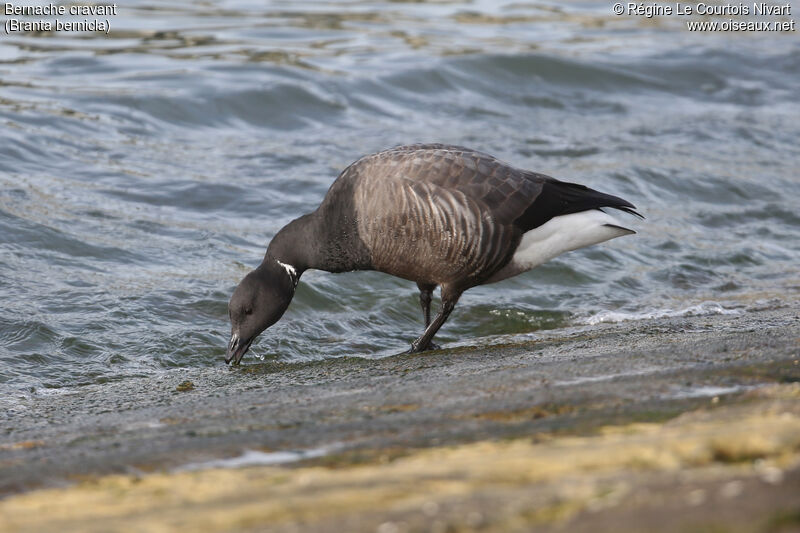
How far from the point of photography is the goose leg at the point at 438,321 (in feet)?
25.4

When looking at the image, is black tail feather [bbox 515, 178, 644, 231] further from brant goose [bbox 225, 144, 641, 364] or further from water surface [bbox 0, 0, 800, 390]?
water surface [bbox 0, 0, 800, 390]

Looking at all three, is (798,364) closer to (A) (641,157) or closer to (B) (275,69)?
(A) (641,157)

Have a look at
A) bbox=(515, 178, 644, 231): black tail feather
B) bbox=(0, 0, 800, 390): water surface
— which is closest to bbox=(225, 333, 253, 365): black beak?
bbox=(0, 0, 800, 390): water surface

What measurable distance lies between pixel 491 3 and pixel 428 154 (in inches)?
676

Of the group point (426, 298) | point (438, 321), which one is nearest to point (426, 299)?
point (426, 298)

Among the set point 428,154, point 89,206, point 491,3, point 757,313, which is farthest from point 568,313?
point 491,3

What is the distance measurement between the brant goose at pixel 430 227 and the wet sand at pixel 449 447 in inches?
38.4

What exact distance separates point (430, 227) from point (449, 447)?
12.0ft

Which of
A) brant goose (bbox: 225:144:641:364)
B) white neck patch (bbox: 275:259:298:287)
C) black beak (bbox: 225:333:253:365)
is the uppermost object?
brant goose (bbox: 225:144:641:364)

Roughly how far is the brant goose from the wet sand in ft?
3.20

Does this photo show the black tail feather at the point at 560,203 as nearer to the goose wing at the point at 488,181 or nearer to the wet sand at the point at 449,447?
the goose wing at the point at 488,181

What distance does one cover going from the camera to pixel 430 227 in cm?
724

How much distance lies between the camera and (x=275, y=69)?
17.5 metres

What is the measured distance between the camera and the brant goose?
7270 mm
